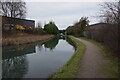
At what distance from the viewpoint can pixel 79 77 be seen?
5.32 meters

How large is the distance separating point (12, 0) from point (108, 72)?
33.7 metres

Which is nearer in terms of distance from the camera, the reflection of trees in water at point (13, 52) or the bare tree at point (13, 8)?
the reflection of trees in water at point (13, 52)

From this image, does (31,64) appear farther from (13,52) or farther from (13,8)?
(13,8)

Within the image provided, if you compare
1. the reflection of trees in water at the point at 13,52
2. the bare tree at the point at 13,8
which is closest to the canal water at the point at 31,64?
the reflection of trees in water at the point at 13,52

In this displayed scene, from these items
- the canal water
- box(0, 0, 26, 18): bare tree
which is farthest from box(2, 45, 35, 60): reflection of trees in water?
box(0, 0, 26, 18): bare tree

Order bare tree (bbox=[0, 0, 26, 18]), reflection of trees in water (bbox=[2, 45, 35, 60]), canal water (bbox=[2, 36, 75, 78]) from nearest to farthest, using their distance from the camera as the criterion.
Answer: canal water (bbox=[2, 36, 75, 78]) < reflection of trees in water (bbox=[2, 45, 35, 60]) < bare tree (bbox=[0, 0, 26, 18])

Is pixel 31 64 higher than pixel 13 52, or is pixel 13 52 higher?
pixel 13 52

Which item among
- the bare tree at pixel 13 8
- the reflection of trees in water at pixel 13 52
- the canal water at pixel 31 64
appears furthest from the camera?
the bare tree at pixel 13 8

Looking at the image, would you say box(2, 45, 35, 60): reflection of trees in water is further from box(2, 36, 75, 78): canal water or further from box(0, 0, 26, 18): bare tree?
box(0, 0, 26, 18): bare tree

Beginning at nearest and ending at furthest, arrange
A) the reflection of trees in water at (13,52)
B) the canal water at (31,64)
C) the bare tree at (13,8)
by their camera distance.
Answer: the canal water at (31,64) → the reflection of trees in water at (13,52) → the bare tree at (13,8)

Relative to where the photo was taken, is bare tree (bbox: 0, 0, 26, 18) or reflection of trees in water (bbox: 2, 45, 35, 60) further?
bare tree (bbox: 0, 0, 26, 18)

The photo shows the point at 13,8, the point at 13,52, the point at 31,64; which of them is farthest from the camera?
the point at 13,8

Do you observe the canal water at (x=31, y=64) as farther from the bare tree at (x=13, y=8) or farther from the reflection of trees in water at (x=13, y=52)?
the bare tree at (x=13, y=8)

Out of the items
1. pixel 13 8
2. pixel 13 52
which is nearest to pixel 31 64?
pixel 13 52
